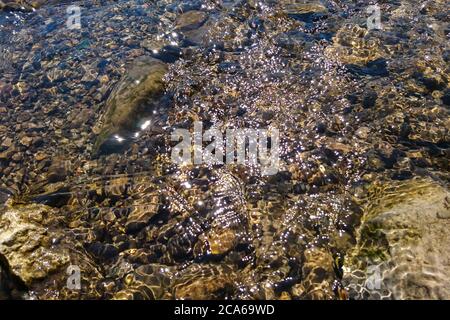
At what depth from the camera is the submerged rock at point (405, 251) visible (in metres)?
3.75

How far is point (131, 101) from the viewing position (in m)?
6.28

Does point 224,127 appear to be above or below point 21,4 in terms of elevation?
below

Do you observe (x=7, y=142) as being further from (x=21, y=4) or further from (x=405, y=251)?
(x=405, y=251)

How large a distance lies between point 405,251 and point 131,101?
4.49m

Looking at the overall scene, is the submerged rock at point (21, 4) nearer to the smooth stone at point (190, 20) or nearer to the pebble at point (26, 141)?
the smooth stone at point (190, 20)

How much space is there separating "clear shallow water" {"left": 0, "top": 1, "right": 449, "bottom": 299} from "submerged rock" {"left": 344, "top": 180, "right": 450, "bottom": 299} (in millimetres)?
247

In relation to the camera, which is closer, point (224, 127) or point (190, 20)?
point (224, 127)

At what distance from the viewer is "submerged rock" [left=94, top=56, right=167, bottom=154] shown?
6.16 m

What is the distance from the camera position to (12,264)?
414cm

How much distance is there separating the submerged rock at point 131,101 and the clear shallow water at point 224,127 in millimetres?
229

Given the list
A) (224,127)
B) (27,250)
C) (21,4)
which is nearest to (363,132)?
(224,127)

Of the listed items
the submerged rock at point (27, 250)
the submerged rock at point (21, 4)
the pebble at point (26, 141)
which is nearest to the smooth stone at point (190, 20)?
the pebble at point (26, 141)

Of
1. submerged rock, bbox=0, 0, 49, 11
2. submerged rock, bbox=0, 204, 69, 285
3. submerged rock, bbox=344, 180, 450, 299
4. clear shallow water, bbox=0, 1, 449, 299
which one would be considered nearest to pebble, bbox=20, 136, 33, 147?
clear shallow water, bbox=0, 1, 449, 299

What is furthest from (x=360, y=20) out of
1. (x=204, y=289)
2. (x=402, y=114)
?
(x=204, y=289)
